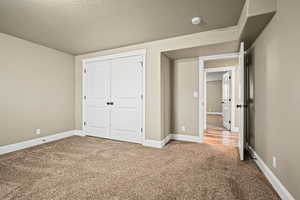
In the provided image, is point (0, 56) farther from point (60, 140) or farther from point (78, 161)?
point (78, 161)

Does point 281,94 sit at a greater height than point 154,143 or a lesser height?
greater

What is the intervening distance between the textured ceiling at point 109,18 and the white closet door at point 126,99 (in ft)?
2.05

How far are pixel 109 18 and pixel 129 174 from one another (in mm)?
2502

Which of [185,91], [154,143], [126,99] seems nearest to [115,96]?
[126,99]

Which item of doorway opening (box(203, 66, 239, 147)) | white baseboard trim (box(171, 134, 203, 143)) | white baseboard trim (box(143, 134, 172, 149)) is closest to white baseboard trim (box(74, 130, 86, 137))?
white baseboard trim (box(143, 134, 172, 149))

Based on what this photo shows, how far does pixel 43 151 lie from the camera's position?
9.40 ft

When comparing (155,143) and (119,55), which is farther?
(119,55)

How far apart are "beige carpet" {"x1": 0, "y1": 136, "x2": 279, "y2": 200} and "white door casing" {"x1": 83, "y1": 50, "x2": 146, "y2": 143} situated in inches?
28.7

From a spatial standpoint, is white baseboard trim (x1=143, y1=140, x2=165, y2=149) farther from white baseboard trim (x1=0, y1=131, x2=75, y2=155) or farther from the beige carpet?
white baseboard trim (x1=0, y1=131, x2=75, y2=155)

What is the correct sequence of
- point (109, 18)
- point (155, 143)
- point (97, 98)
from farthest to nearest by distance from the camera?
point (97, 98) → point (155, 143) → point (109, 18)

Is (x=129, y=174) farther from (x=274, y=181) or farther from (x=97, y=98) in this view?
(x=97, y=98)

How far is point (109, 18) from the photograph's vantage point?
232 centimetres

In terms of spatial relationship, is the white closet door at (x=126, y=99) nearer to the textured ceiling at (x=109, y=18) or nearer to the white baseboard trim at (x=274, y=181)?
the textured ceiling at (x=109, y=18)

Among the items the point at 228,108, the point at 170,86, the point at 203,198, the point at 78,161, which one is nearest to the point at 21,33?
the point at 78,161
